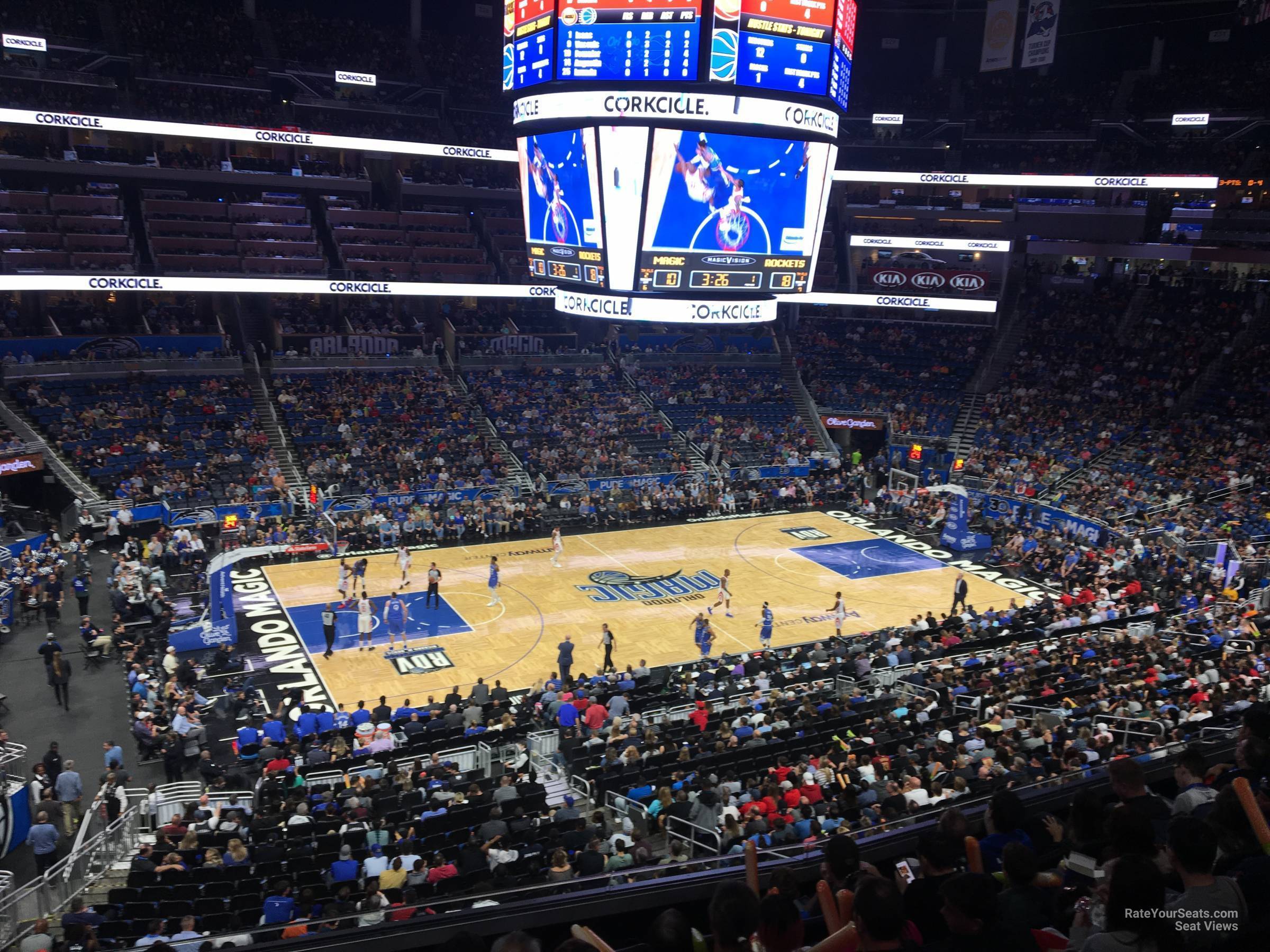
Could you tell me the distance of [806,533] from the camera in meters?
36.4

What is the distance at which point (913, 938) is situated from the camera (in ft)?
14.4

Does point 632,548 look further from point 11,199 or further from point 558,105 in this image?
point 11,199

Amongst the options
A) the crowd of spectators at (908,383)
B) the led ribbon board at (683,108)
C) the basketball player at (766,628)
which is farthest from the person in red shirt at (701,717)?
the crowd of spectators at (908,383)

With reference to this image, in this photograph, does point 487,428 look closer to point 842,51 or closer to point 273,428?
point 273,428

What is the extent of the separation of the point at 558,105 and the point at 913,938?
22802 mm

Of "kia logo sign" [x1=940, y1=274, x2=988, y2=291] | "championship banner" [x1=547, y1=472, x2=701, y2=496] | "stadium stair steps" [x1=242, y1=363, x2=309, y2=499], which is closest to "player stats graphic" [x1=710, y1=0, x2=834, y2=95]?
"championship banner" [x1=547, y1=472, x2=701, y2=496]

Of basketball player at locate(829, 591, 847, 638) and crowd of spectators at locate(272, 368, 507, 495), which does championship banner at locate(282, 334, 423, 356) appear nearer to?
crowd of spectators at locate(272, 368, 507, 495)

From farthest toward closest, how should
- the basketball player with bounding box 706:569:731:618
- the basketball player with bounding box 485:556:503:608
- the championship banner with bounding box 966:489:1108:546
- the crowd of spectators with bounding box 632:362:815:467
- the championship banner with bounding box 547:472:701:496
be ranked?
the crowd of spectators with bounding box 632:362:815:467 → the championship banner with bounding box 547:472:701:496 → the championship banner with bounding box 966:489:1108:546 → the basketball player with bounding box 485:556:503:608 → the basketball player with bounding box 706:569:731:618

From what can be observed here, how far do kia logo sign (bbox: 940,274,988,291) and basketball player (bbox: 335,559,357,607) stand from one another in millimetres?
34267

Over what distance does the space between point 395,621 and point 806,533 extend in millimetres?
17434

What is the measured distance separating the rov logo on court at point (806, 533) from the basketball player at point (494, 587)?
1268 centimetres

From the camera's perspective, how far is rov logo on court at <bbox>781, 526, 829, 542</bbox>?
35.8 metres

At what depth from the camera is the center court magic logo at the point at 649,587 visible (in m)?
28.4

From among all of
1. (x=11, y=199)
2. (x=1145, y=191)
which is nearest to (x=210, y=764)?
(x=11, y=199)
